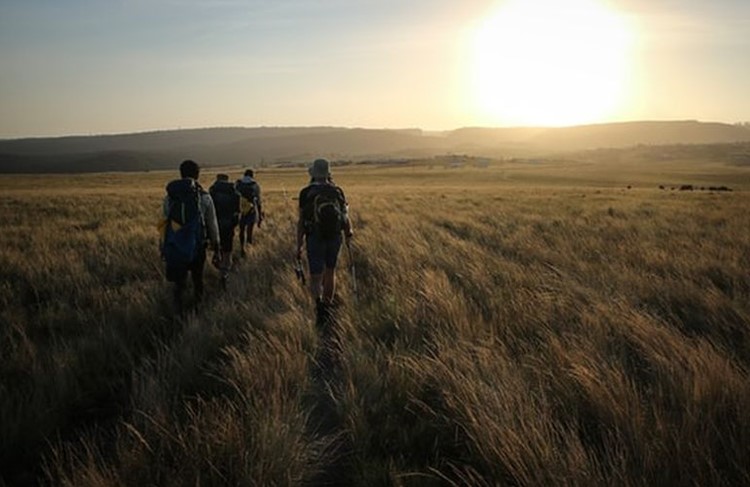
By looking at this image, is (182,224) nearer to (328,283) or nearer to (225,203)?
(328,283)

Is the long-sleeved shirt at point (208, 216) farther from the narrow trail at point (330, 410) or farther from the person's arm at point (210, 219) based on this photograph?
the narrow trail at point (330, 410)

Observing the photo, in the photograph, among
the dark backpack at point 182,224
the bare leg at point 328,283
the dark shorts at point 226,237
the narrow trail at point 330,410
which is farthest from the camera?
the dark shorts at point 226,237

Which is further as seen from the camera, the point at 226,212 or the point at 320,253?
the point at 226,212

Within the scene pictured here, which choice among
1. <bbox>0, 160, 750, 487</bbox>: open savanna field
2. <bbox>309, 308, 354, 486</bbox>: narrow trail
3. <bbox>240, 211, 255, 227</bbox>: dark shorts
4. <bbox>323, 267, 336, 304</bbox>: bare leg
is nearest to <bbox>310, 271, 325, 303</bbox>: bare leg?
<bbox>323, 267, 336, 304</bbox>: bare leg

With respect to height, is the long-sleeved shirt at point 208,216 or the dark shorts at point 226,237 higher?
the long-sleeved shirt at point 208,216

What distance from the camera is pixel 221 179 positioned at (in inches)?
428

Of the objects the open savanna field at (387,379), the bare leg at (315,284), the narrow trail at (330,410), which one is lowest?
the narrow trail at (330,410)

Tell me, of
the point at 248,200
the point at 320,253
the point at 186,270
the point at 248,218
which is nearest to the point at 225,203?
the point at 248,200

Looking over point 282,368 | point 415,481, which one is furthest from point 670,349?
point 282,368

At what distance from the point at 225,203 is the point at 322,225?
4.14m

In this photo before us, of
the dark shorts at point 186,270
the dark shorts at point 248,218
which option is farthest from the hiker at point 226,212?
the dark shorts at point 186,270

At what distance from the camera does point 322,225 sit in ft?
23.0

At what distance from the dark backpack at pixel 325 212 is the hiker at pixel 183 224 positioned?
58.7 inches

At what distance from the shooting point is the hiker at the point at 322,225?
701 cm
